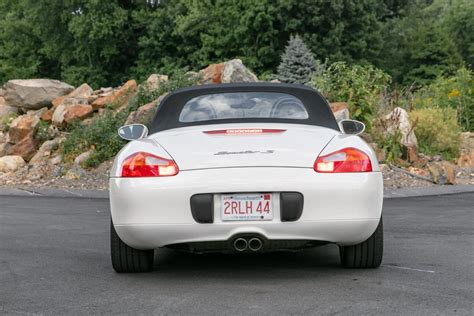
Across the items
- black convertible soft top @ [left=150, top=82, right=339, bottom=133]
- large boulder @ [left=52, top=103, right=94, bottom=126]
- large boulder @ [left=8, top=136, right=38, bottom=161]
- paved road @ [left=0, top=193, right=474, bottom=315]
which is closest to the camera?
paved road @ [left=0, top=193, right=474, bottom=315]

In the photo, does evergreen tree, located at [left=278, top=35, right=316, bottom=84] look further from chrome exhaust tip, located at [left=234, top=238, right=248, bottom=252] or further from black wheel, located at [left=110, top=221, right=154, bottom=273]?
chrome exhaust tip, located at [left=234, top=238, right=248, bottom=252]

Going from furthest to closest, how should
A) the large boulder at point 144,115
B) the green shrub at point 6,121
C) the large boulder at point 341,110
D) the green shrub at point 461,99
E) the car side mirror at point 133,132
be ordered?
the green shrub at point 6,121 → the green shrub at point 461,99 → the large boulder at point 144,115 → the large boulder at point 341,110 → the car side mirror at point 133,132

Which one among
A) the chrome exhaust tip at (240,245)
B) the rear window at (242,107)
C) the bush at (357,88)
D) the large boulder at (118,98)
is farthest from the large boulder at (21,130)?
the chrome exhaust tip at (240,245)

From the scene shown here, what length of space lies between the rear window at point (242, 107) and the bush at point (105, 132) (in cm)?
949

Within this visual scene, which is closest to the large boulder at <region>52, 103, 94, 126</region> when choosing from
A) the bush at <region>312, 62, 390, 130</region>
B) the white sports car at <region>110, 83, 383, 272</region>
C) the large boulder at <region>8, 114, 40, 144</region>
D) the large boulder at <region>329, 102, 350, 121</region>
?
the large boulder at <region>8, 114, 40, 144</region>

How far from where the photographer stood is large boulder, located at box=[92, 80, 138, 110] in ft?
62.9

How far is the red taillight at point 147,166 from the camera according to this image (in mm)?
5586

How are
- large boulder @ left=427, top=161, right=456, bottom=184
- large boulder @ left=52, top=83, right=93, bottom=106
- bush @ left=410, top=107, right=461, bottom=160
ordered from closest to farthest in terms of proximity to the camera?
large boulder @ left=427, top=161, right=456, bottom=184
bush @ left=410, top=107, right=461, bottom=160
large boulder @ left=52, top=83, right=93, bottom=106

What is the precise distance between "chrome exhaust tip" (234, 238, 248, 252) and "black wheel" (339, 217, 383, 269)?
2.96 feet

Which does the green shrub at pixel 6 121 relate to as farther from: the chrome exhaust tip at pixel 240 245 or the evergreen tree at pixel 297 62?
the chrome exhaust tip at pixel 240 245

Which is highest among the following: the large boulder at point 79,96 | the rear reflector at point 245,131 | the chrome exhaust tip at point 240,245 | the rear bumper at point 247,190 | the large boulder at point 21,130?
the rear reflector at point 245,131

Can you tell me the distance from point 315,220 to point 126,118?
39.5 ft

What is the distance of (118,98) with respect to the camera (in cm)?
1945

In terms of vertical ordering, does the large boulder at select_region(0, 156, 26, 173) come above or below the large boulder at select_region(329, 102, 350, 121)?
below
